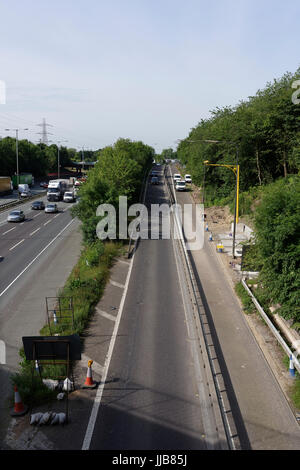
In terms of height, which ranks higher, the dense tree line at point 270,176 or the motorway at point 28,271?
the dense tree line at point 270,176

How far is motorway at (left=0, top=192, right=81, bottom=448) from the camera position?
601 inches

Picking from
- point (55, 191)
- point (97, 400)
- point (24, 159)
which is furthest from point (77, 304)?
point (24, 159)

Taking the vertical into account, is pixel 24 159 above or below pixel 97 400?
above

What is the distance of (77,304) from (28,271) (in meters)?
8.61

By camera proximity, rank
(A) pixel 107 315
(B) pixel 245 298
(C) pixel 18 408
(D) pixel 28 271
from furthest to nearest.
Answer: (D) pixel 28 271 → (B) pixel 245 298 → (A) pixel 107 315 → (C) pixel 18 408

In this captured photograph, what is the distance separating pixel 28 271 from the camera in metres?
24.5

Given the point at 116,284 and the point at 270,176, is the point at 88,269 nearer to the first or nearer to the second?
the point at 116,284

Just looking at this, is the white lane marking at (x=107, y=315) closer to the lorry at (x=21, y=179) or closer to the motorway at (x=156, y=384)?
the motorway at (x=156, y=384)

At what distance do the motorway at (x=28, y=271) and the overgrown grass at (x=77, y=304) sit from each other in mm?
689

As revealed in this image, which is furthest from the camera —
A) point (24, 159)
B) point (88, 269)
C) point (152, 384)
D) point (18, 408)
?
point (24, 159)

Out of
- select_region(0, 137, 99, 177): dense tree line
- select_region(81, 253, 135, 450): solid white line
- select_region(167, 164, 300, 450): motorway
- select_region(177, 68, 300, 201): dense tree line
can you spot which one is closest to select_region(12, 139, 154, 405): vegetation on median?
select_region(81, 253, 135, 450): solid white line

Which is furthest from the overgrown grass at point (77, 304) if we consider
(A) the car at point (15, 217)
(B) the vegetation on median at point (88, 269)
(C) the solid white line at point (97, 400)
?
(A) the car at point (15, 217)

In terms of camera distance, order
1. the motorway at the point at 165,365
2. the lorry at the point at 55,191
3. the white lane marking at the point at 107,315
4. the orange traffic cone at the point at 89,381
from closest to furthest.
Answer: the motorway at the point at 165,365 < the orange traffic cone at the point at 89,381 < the white lane marking at the point at 107,315 < the lorry at the point at 55,191

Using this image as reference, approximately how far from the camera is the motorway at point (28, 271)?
1526cm
